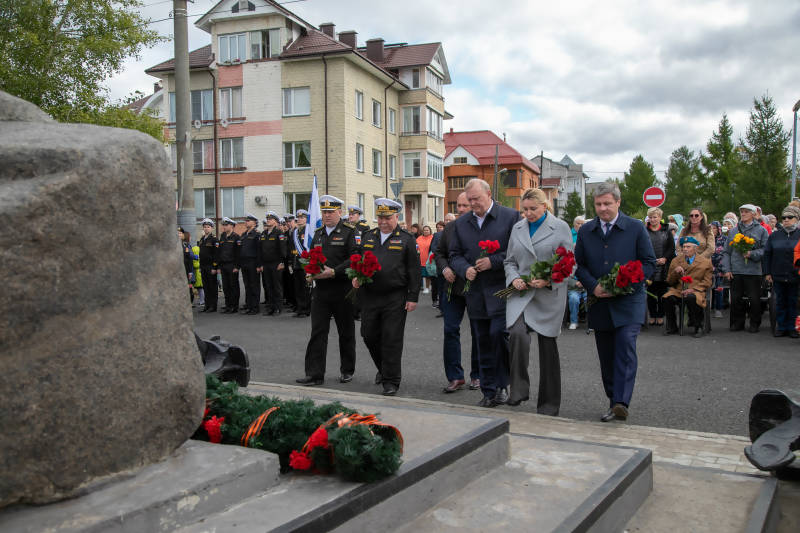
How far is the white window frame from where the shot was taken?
3806cm

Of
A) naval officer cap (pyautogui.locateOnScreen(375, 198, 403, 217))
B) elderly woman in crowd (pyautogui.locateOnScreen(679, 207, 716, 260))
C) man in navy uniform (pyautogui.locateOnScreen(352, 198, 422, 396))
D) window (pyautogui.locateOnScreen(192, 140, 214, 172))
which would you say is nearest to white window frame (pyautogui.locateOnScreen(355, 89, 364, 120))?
window (pyautogui.locateOnScreen(192, 140, 214, 172))

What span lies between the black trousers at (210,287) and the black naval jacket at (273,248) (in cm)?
152

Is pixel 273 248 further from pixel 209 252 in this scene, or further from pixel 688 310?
pixel 688 310

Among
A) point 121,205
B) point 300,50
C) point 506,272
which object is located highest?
point 300,50

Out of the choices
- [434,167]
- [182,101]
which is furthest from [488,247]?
[434,167]

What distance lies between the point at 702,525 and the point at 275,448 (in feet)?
7.78

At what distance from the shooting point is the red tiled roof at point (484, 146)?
2901 inches

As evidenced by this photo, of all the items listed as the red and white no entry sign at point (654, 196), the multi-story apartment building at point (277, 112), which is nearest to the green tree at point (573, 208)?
the multi-story apartment building at point (277, 112)

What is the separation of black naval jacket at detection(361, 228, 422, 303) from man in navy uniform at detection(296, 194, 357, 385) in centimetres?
49

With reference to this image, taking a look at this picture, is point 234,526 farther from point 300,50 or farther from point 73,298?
point 300,50

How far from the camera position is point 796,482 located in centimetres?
465

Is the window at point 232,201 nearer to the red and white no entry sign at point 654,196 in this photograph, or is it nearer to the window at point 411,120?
the window at point 411,120

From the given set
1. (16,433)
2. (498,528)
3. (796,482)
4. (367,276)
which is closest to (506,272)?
(367,276)

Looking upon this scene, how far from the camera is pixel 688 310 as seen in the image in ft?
39.5
